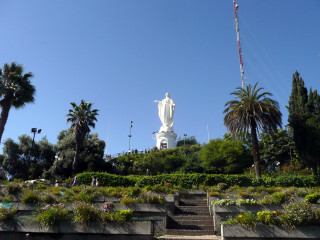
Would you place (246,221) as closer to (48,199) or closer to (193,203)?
(193,203)

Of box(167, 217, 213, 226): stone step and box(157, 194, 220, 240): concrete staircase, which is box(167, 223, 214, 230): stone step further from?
box(167, 217, 213, 226): stone step

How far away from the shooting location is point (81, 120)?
36.5 m

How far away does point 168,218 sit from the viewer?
12703 millimetres

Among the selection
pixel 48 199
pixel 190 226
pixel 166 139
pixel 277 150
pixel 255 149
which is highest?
pixel 166 139

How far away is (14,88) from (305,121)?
32120 millimetres

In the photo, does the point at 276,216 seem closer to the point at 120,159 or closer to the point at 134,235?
the point at 134,235

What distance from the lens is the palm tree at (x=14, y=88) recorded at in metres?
27.2

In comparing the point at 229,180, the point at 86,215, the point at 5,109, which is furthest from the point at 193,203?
the point at 5,109

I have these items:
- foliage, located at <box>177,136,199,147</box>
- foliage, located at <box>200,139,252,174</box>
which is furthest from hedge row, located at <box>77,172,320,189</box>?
foliage, located at <box>177,136,199,147</box>

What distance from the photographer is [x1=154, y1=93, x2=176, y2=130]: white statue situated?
195ft

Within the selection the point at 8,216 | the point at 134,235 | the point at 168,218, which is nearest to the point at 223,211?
the point at 168,218

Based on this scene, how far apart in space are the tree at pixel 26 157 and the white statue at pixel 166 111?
24652 mm

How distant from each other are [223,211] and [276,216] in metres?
3.56

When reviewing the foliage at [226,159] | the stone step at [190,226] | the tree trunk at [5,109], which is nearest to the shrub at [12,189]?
the stone step at [190,226]
